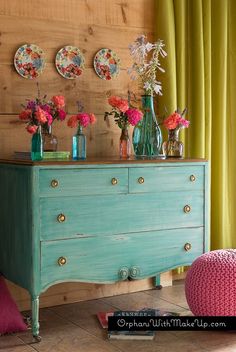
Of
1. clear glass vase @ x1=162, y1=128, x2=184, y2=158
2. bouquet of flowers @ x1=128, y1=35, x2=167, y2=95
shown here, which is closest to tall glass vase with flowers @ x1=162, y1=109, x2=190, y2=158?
clear glass vase @ x1=162, y1=128, x2=184, y2=158

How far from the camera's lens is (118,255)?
3201 millimetres

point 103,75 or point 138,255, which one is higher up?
point 103,75

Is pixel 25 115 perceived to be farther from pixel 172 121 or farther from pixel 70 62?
pixel 172 121

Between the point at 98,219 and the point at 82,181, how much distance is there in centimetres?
22

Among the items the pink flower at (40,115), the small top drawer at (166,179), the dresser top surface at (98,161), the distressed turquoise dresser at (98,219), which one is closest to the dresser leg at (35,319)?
the distressed turquoise dresser at (98,219)

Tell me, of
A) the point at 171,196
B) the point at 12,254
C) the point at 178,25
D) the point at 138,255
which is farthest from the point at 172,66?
the point at 12,254

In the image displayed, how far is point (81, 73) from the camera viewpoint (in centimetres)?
364

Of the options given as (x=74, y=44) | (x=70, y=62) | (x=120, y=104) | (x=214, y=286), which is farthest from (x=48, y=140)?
(x=214, y=286)

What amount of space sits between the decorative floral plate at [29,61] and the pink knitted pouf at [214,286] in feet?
4.75

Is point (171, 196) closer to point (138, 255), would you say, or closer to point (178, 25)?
point (138, 255)

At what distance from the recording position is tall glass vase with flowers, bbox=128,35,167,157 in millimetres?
3525

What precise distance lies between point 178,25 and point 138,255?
159cm

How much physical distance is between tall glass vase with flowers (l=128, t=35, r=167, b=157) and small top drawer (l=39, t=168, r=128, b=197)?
0.38 m

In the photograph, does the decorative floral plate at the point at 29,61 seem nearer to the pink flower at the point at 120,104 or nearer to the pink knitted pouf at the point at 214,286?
the pink flower at the point at 120,104
